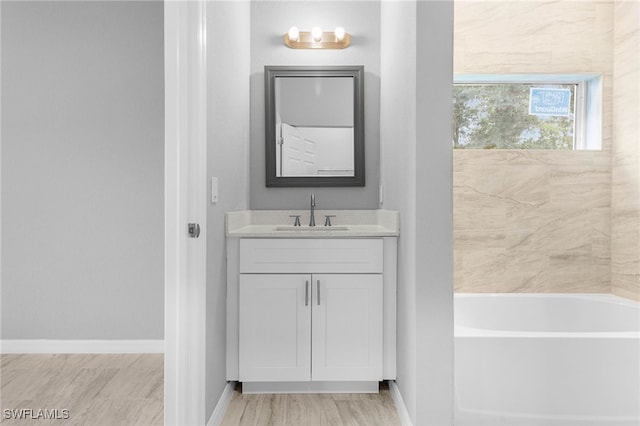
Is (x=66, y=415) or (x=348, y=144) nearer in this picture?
(x=66, y=415)

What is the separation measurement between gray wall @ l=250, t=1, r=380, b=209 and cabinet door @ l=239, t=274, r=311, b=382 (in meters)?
0.78

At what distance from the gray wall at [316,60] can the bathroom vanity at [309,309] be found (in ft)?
2.21

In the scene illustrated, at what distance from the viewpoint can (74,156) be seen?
291 centimetres

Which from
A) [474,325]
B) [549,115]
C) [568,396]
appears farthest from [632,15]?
[568,396]

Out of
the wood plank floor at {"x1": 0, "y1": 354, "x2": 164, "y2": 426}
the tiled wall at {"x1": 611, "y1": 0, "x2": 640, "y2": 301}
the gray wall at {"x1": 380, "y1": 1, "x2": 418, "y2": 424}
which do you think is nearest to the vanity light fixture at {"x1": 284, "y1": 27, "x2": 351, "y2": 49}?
the gray wall at {"x1": 380, "y1": 1, "x2": 418, "y2": 424}

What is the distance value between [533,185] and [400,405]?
1.66 metres

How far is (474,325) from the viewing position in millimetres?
2793

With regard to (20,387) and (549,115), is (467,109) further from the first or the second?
(20,387)

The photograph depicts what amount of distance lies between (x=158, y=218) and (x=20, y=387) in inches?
46.5

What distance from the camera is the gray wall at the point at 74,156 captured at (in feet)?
9.54

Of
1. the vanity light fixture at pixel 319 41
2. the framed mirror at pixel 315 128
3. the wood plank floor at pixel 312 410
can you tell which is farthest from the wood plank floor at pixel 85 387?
the vanity light fixture at pixel 319 41

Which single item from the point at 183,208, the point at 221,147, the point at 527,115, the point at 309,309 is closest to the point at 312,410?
the point at 309,309

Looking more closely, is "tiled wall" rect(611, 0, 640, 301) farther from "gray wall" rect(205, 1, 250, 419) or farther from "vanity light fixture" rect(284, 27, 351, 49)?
"gray wall" rect(205, 1, 250, 419)

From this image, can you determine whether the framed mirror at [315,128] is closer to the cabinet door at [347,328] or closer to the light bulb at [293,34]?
the light bulb at [293,34]
